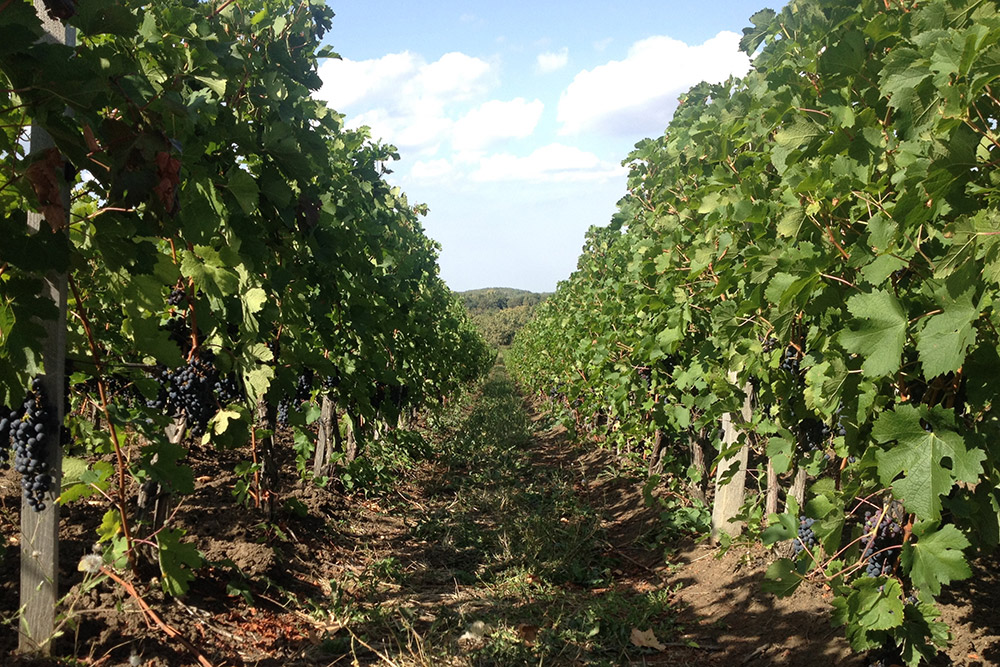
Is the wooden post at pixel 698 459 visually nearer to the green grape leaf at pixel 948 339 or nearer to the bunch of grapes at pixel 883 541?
the bunch of grapes at pixel 883 541

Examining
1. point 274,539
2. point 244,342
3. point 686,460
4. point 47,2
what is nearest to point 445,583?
point 274,539

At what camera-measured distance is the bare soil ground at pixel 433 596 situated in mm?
3336

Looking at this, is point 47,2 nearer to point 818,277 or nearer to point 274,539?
point 818,277

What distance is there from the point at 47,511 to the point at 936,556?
9.98ft

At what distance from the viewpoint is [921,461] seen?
6.93 feet

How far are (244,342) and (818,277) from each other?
2519 mm

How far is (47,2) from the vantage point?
1783 millimetres

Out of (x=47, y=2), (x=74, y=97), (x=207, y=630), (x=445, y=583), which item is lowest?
(x=445, y=583)

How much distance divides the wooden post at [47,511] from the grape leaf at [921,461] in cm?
272

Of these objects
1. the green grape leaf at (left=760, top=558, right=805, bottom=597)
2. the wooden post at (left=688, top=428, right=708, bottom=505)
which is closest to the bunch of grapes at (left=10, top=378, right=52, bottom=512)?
the green grape leaf at (left=760, top=558, right=805, bottom=597)

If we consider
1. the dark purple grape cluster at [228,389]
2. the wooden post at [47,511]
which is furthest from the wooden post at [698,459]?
the wooden post at [47,511]

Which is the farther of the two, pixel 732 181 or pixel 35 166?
pixel 732 181

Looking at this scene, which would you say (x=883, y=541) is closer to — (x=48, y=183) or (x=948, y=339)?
(x=948, y=339)

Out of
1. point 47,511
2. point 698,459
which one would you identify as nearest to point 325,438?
point 698,459
